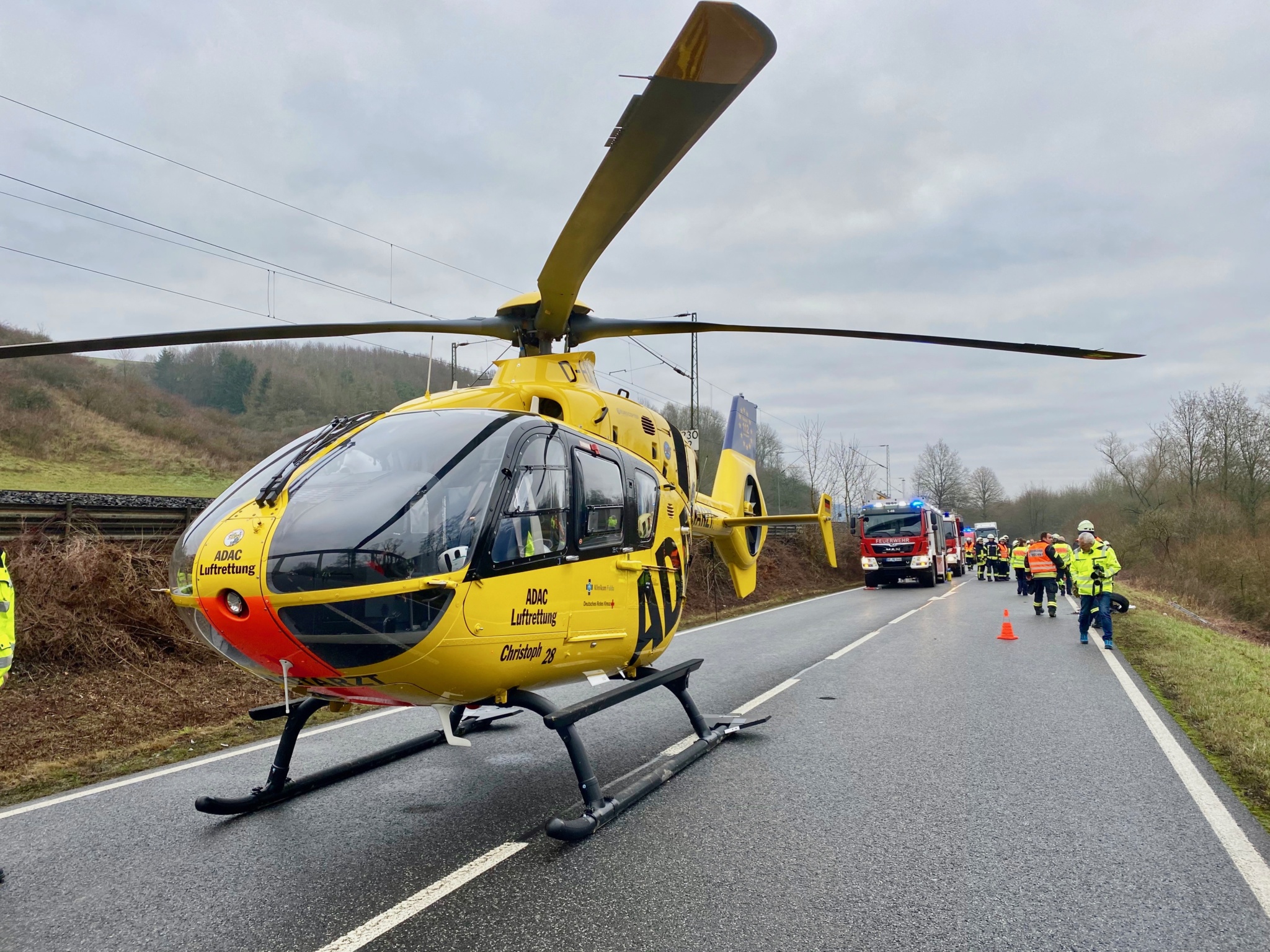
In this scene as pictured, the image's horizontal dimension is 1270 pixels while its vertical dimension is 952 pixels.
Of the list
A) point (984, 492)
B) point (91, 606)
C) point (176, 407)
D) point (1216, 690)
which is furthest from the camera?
point (984, 492)

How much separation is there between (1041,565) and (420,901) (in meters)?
16.4

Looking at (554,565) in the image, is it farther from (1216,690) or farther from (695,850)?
(1216,690)

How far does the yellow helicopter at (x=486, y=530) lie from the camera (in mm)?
3359

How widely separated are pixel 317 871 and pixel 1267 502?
135 ft

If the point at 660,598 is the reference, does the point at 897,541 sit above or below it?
above

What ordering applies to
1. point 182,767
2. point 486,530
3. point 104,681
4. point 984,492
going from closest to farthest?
point 486,530, point 182,767, point 104,681, point 984,492

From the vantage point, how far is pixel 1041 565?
16.8m

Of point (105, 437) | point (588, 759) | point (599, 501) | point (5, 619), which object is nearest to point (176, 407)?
point (105, 437)

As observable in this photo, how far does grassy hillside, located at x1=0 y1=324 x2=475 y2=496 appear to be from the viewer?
19672 millimetres

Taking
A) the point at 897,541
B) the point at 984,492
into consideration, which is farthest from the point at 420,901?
the point at 984,492

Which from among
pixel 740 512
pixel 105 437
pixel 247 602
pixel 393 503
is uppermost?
pixel 105 437

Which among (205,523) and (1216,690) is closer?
(205,523)

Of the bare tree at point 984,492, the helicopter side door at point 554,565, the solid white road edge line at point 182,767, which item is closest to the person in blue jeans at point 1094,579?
the helicopter side door at point 554,565

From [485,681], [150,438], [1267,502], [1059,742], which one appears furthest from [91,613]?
[1267,502]
